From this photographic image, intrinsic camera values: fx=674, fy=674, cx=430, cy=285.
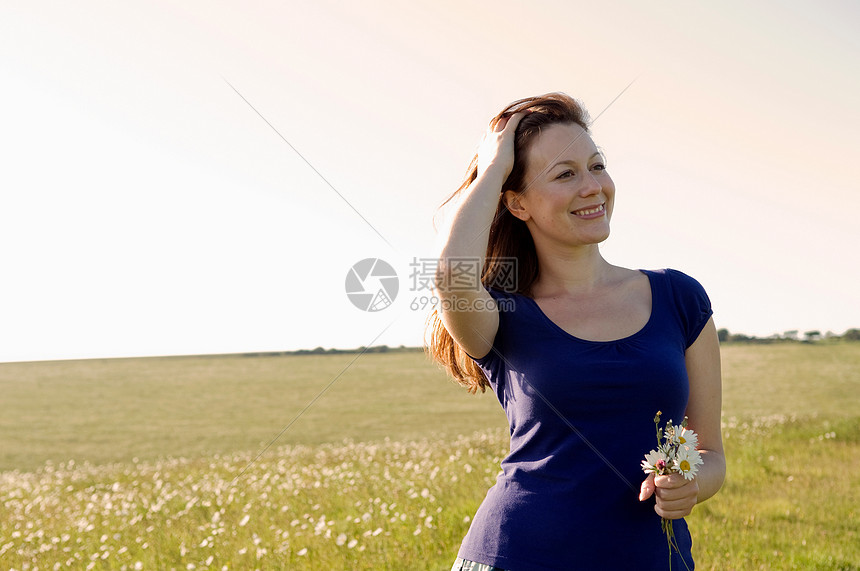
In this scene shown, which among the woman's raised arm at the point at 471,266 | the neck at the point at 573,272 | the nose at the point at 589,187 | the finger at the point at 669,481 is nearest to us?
the finger at the point at 669,481

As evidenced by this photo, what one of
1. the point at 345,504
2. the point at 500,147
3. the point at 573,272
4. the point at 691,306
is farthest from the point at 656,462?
the point at 345,504

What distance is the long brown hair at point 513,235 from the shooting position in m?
3.21

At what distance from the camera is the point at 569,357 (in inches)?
109

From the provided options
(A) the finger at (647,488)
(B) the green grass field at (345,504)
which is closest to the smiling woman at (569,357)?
(A) the finger at (647,488)

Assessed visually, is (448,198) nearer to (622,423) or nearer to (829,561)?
(622,423)

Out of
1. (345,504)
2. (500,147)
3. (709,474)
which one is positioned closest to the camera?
(709,474)

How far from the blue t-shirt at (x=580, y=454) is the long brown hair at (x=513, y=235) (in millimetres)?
499

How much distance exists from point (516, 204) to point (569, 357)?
2.82 ft

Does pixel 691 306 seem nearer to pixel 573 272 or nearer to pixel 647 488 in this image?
pixel 573 272

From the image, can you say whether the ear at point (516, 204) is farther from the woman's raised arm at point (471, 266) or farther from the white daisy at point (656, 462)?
the white daisy at point (656, 462)

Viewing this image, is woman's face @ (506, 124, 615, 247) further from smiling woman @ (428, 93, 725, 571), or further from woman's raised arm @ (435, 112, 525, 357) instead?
woman's raised arm @ (435, 112, 525, 357)

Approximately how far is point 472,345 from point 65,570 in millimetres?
5174

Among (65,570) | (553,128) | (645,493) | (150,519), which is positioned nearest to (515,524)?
(645,493)

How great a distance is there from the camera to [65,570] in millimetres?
6035
